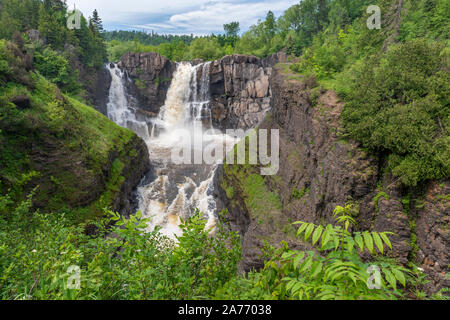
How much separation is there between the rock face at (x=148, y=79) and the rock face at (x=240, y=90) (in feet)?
29.9

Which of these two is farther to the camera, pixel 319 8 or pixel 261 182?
pixel 319 8

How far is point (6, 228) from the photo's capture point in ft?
20.4

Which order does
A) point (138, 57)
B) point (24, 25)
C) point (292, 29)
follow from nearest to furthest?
point (24, 25) → point (138, 57) → point (292, 29)

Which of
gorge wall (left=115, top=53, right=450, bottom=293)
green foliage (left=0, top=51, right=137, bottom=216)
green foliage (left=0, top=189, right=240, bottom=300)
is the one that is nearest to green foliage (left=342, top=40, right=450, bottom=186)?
gorge wall (left=115, top=53, right=450, bottom=293)

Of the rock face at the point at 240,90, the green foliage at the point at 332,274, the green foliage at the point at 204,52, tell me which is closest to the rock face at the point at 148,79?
the rock face at the point at 240,90

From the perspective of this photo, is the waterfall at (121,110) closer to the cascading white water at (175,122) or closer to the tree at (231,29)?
the cascading white water at (175,122)

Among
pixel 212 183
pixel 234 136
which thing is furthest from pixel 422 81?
pixel 234 136

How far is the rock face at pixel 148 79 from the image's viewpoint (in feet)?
128

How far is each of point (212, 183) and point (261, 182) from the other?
6.84m

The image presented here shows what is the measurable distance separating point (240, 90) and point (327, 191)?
97.5 ft

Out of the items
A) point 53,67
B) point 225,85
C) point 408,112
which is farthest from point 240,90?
point 408,112

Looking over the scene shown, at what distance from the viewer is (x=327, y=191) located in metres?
11.0
